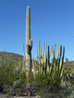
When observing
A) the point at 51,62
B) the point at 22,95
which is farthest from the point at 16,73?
the point at 51,62

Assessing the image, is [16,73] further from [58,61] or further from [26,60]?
[58,61]

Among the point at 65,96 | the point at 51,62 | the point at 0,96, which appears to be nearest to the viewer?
the point at 65,96

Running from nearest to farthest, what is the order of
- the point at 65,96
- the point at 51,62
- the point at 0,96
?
the point at 65,96 < the point at 0,96 < the point at 51,62

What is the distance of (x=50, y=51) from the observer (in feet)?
34.5

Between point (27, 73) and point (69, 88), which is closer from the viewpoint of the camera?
point (69, 88)

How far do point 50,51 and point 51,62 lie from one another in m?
0.61

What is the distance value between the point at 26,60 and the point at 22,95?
6.32 feet

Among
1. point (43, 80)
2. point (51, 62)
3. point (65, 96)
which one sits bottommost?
point (65, 96)

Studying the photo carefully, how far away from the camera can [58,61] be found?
10.7 meters

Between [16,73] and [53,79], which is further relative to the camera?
[16,73]

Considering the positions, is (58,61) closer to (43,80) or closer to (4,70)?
(43,80)

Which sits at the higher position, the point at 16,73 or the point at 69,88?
the point at 16,73

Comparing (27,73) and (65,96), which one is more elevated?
(27,73)

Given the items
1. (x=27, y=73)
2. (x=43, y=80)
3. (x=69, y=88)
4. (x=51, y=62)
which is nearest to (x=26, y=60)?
(x=27, y=73)
